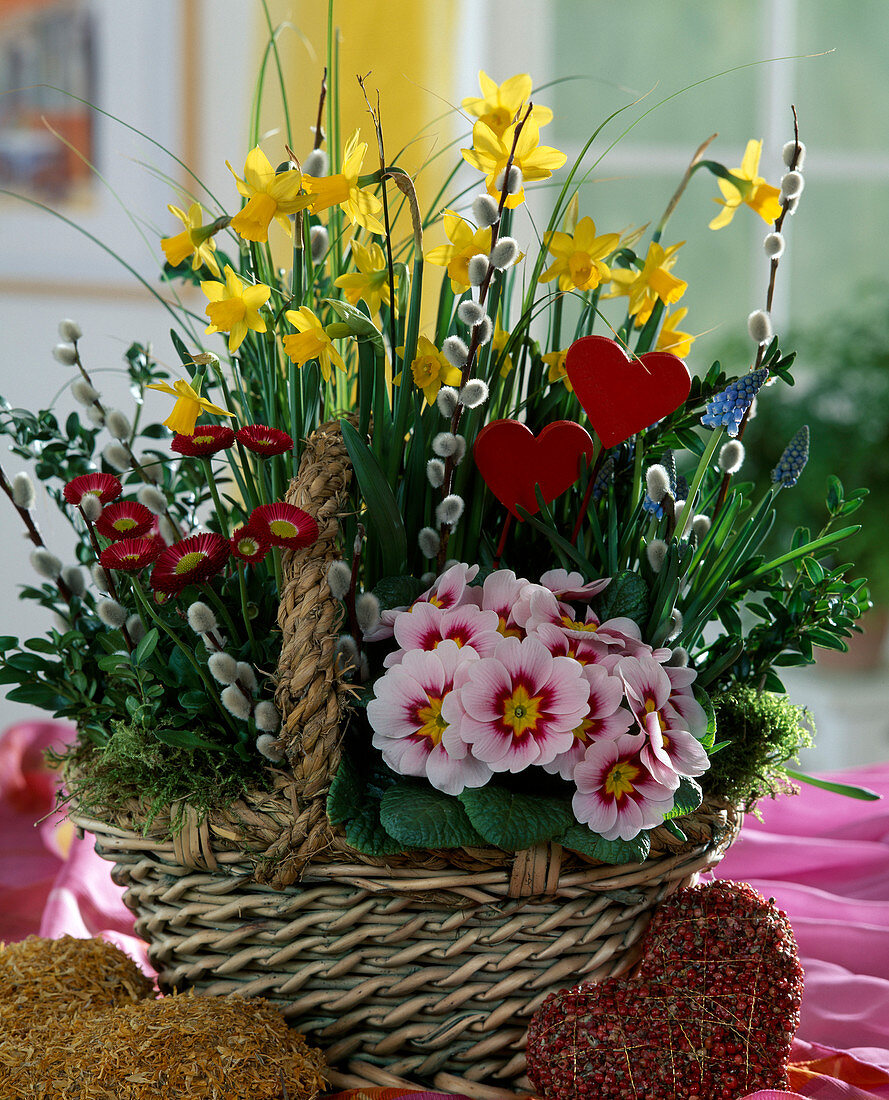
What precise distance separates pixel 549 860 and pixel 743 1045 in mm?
120

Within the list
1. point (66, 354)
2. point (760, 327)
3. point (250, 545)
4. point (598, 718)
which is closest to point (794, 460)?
point (760, 327)

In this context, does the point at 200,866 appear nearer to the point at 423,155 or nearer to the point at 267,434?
the point at 267,434

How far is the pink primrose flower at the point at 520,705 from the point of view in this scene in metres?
0.45

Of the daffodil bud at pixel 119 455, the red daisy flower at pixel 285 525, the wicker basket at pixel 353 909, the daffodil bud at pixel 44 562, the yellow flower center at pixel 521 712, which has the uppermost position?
the daffodil bud at pixel 119 455

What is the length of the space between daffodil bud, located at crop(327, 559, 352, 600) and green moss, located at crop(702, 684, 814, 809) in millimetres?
206

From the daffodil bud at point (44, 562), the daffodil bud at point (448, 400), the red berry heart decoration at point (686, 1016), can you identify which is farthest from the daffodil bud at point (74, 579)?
the red berry heart decoration at point (686, 1016)

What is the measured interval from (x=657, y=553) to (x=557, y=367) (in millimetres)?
125

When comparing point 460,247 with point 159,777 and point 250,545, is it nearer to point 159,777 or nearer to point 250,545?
point 250,545

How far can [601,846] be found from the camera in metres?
0.45

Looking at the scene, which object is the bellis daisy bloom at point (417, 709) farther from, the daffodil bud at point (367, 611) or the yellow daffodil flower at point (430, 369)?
the yellow daffodil flower at point (430, 369)

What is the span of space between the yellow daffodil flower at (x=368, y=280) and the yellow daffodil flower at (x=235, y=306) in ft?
0.15

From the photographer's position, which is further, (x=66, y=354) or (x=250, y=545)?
(x=66, y=354)

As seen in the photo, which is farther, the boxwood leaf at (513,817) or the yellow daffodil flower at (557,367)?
the yellow daffodil flower at (557,367)

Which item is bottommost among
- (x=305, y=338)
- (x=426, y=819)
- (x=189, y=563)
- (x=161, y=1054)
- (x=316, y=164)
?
(x=161, y=1054)
